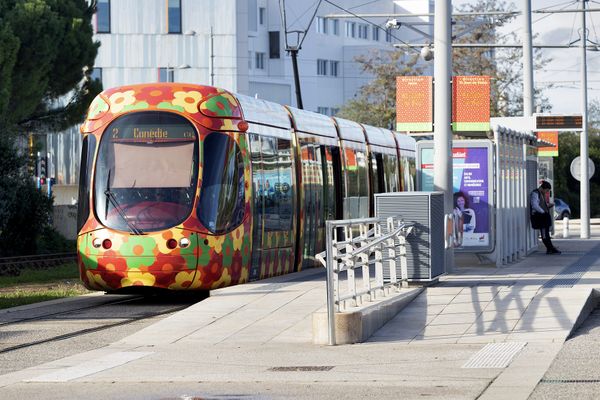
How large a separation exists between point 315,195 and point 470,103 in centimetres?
401

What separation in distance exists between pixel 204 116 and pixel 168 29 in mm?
53576

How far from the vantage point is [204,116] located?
20.2 metres

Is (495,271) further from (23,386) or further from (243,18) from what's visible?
(243,18)

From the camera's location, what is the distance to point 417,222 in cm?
1822

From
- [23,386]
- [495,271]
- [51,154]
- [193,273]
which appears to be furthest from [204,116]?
Answer: [51,154]

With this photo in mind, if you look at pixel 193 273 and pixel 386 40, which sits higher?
pixel 386 40

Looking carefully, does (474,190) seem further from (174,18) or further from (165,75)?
(174,18)

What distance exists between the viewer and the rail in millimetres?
29703

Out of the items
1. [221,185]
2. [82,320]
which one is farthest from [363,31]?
[82,320]

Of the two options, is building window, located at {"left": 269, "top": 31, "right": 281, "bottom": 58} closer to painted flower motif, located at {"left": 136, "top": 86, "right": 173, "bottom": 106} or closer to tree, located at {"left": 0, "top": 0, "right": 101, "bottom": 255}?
tree, located at {"left": 0, "top": 0, "right": 101, "bottom": 255}

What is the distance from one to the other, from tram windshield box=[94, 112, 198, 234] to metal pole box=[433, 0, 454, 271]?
3809 mm

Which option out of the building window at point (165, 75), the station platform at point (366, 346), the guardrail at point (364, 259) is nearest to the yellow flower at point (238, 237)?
the station platform at point (366, 346)

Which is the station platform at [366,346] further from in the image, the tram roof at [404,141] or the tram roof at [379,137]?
the tram roof at [404,141]

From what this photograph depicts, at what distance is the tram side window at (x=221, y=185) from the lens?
19797 millimetres
